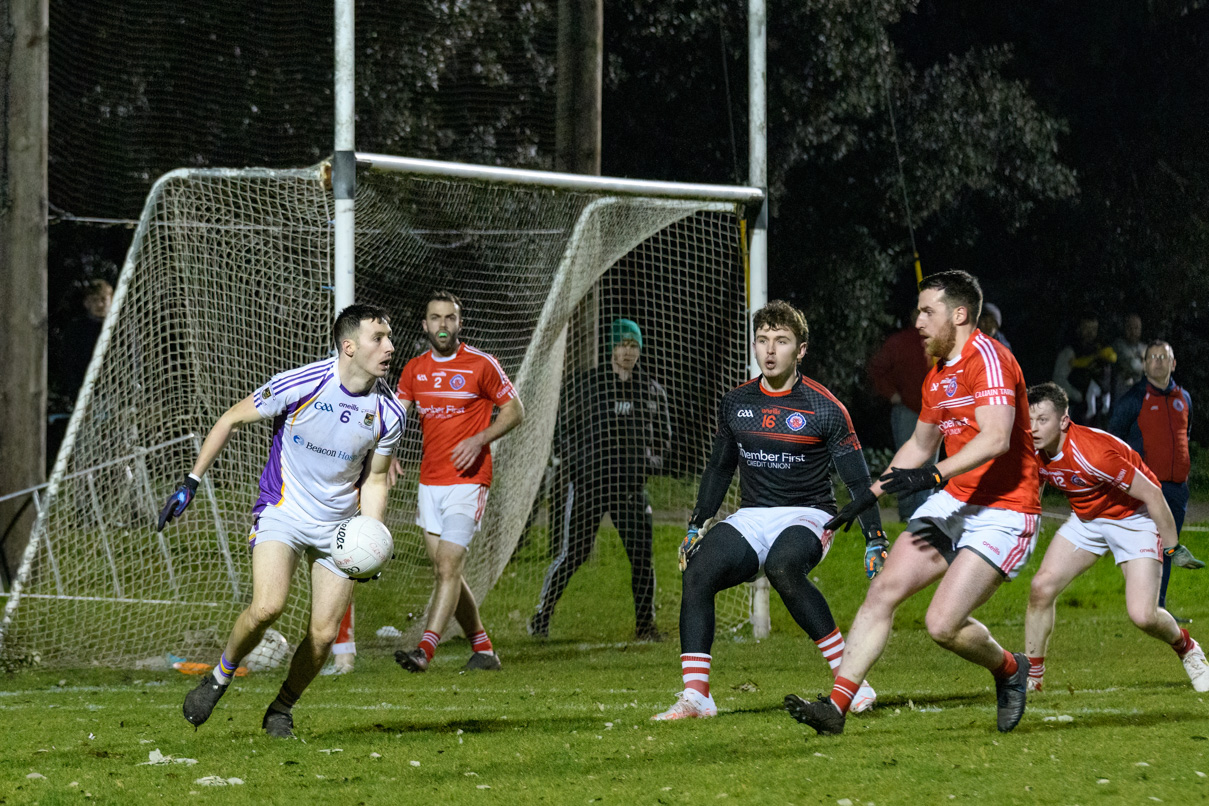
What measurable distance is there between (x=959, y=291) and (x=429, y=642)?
149 inches

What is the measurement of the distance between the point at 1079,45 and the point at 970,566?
69.1 ft

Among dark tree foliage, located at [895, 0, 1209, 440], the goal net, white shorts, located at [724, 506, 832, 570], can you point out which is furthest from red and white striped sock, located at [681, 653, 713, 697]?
dark tree foliage, located at [895, 0, 1209, 440]

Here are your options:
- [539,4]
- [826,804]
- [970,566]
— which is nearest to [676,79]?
[539,4]

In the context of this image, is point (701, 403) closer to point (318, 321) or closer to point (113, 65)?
point (318, 321)

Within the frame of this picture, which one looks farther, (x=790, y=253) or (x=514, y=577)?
(x=790, y=253)

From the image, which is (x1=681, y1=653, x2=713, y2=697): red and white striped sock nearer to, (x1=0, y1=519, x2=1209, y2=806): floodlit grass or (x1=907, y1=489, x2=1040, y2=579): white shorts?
(x1=0, y1=519, x2=1209, y2=806): floodlit grass

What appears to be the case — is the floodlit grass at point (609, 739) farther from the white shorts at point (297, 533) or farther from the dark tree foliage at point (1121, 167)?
the dark tree foliage at point (1121, 167)

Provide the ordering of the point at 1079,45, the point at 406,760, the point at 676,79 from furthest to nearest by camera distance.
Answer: the point at 1079,45, the point at 676,79, the point at 406,760

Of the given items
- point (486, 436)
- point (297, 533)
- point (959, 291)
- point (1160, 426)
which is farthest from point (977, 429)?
point (1160, 426)

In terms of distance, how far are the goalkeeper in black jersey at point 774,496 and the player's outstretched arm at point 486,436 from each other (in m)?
2.23

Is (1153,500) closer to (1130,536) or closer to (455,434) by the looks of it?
(1130,536)

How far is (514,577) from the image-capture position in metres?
11.6

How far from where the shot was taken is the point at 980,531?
237 inches

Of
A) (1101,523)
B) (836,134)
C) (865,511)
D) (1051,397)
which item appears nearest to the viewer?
(865,511)
